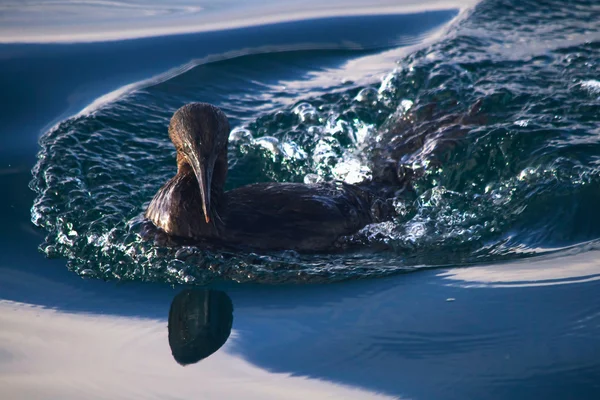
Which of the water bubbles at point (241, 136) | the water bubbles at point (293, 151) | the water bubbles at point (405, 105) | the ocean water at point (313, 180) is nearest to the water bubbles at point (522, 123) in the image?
the ocean water at point (313, 180)

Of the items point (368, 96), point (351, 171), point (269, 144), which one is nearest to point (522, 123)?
point (351, 171)

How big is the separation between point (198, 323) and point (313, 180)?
2.02 metres

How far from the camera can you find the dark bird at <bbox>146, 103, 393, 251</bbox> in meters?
4.23

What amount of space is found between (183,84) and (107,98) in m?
0.65

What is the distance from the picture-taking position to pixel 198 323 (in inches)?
145

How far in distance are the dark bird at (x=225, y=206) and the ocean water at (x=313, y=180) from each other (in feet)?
0.42

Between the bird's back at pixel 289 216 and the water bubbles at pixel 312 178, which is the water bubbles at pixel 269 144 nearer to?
the water bubbles at pixel 312 178

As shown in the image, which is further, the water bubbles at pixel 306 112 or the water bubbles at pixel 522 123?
the water bubbles at pixel 306 112

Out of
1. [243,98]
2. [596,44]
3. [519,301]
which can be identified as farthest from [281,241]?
[596,44]

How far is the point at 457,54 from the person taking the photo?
6621 mm

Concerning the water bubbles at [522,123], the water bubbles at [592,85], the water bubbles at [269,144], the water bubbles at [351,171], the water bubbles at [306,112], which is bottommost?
the water bubbles at [351,171]

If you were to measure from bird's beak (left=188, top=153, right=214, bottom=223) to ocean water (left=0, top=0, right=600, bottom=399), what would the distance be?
10.6 inches

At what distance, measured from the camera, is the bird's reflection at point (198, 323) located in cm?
347

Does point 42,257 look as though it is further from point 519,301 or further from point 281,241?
point 519,301
